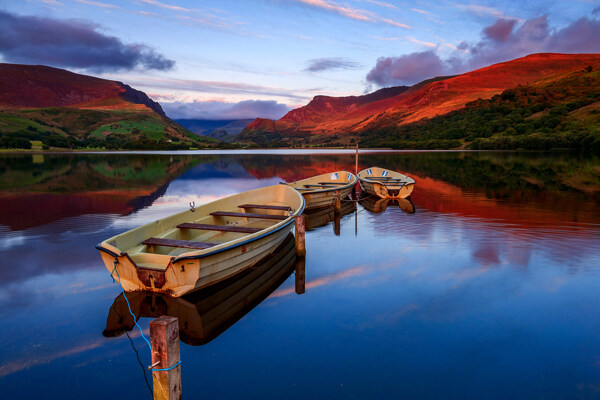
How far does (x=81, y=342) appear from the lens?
329 inches

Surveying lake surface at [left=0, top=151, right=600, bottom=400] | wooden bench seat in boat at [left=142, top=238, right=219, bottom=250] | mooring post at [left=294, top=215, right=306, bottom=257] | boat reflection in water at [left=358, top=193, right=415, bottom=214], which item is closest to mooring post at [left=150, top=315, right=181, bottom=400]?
lake surface at [left=0, top=151, right=600, bottom=400]

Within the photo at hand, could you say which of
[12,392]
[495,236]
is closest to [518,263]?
[495,236]

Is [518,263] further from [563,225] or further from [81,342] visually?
[81,342]

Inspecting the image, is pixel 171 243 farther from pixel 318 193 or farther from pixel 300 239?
pixel 318 193

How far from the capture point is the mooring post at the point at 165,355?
5.25 metres

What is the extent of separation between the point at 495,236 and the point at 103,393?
17400mm

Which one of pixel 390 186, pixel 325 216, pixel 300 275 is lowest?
pixel 325 216

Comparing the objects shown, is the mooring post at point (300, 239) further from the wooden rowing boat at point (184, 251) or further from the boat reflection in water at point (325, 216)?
the boat reflection in water at point (325, 216)

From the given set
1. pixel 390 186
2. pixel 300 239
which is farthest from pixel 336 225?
pixel 390 186

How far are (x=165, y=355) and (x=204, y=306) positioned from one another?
191 inches

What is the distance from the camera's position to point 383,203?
29.3m

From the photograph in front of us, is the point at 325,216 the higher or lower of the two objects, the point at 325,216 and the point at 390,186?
the lower

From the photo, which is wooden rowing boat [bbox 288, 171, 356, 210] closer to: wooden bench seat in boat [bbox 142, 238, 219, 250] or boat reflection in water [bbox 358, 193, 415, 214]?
boat reflection in water [bbox 358, 193, 415, 214]

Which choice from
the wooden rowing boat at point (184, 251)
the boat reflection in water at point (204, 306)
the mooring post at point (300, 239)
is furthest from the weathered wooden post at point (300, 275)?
the wooden rowing boat at point (184, 251)
